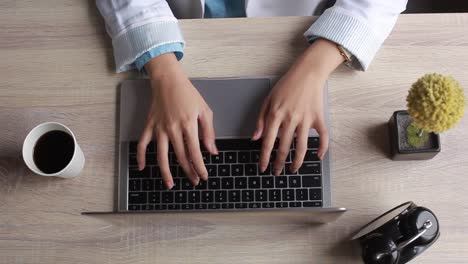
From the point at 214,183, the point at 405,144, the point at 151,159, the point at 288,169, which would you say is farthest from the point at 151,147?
the point at 405,144

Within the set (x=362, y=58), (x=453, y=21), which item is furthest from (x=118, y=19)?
(x=453, y=21)

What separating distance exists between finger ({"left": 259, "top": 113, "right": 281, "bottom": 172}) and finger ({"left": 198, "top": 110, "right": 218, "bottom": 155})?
3.0 inches

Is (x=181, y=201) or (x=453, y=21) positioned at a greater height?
(x=453, y=21)

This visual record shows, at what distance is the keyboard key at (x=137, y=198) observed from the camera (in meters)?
0.71

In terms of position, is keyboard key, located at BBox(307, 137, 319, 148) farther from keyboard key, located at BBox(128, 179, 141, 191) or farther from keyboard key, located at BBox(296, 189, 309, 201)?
keyboard key, located at BBox(128, 179, 141, 191)

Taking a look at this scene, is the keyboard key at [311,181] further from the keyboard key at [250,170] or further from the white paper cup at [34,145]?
the white paper cup at [34,145]

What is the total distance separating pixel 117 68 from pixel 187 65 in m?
0.12

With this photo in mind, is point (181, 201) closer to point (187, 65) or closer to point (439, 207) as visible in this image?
point (187, 65)

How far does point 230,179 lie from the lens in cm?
71

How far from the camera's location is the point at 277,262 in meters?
0.70

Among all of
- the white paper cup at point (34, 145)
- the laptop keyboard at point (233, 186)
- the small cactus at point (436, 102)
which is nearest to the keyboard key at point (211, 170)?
the laptop keyboard at point (233, 186)

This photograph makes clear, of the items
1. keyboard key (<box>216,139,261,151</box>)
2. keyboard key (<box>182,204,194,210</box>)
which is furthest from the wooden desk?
keyboard key (<box>216,139,261,151</box>)

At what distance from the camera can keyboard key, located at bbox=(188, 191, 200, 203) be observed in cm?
70

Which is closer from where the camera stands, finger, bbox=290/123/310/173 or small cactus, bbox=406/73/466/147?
small cactus, bbox=406/73/466/147
